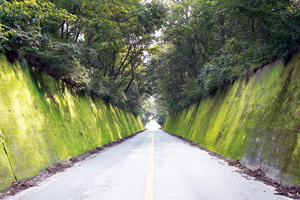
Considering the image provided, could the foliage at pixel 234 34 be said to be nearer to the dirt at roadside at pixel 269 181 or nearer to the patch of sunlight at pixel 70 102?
the dirt at roadside at pixel 269 181

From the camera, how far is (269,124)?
5.79m

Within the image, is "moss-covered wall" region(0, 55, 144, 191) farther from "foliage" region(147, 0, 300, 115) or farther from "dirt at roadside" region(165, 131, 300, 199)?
"foliage" region(147, 0, 300, 115)

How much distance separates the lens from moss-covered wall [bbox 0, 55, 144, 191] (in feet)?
15.5

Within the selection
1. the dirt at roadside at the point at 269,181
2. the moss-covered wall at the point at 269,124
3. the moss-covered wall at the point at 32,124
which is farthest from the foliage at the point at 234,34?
the moss-covered wall at the point at 32,124

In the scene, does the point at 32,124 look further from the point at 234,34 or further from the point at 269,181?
the point at 234,34

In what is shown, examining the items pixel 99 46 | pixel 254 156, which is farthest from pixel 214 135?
pixel 99 46

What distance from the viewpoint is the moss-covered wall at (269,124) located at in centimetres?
455

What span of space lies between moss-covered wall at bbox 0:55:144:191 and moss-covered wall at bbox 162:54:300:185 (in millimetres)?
6645

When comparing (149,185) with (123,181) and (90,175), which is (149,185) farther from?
(90,175)

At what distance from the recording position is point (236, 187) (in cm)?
419

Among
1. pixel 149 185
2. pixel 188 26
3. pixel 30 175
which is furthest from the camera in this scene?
pixel 188 26

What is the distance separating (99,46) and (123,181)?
15095mm

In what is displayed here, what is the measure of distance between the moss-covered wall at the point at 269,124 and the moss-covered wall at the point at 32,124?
665cm

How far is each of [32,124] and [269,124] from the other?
7.76 meters
